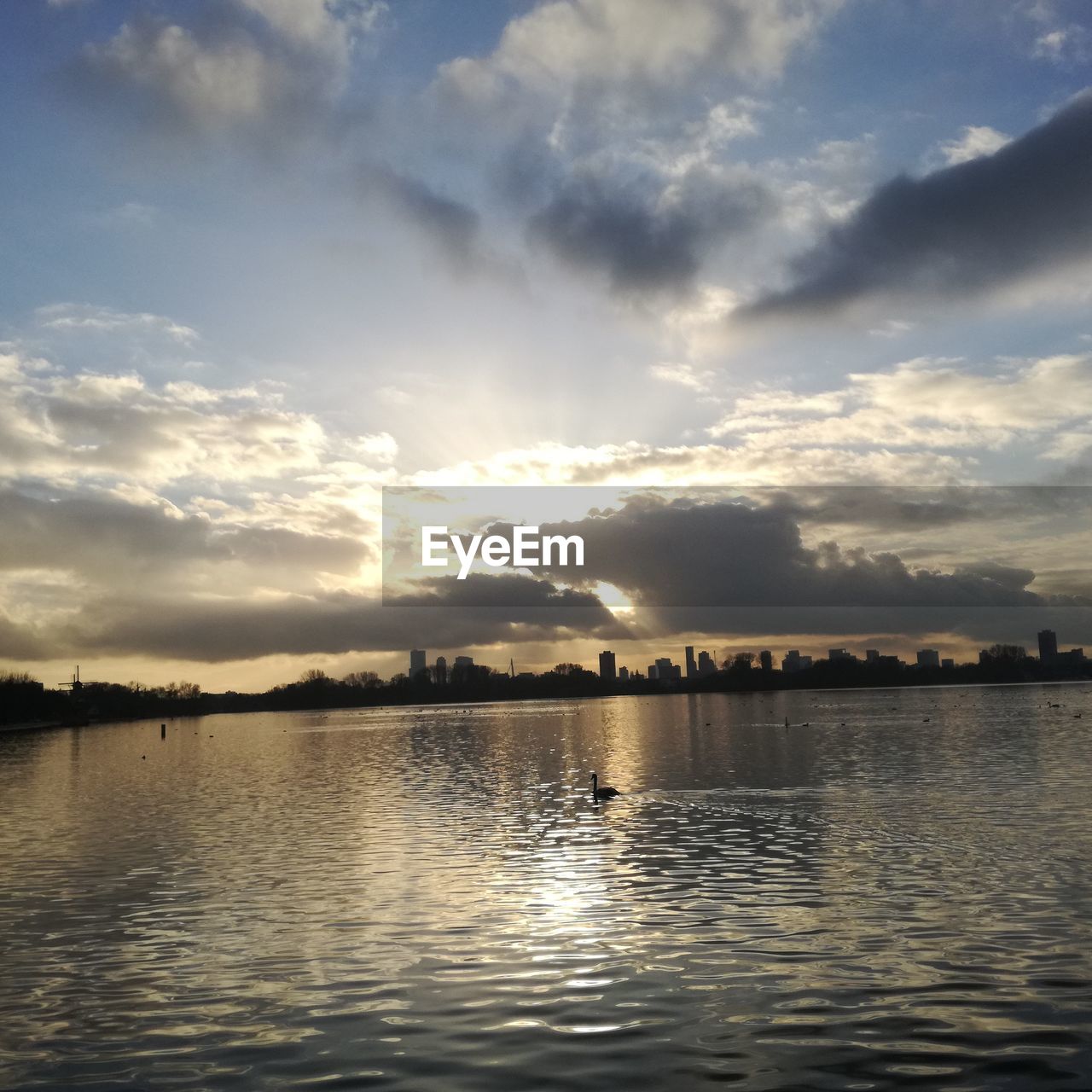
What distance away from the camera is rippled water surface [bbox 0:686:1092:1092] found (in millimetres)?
15750

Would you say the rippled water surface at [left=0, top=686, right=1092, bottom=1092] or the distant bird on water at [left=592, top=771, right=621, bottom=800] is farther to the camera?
the distant bird on water at [left=592, top=771, right=621, bottom=800]

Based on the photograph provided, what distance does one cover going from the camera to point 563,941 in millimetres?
23188

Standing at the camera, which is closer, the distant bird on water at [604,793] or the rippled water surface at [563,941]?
the rippled water surface at [563,941]

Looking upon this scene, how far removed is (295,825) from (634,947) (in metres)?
27.3

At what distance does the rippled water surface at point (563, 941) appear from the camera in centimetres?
1575

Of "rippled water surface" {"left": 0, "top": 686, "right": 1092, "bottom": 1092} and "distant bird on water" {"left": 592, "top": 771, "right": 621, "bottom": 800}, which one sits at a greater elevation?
"rippled water surface" {"left": 0, "top": 686, "right": 1092, "bottom": 1092}

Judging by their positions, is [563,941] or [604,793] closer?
[563,941]

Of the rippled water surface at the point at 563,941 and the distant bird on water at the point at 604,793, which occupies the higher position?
the rippled water surface at the point at 563,941

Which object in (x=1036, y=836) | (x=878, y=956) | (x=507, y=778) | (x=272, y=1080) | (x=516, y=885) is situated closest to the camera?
(x=272, y=1080)

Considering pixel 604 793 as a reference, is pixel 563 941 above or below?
above

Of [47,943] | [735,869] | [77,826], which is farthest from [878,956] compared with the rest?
[77,826]

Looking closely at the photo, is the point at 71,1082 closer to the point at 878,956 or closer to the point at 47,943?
the point at 47,943

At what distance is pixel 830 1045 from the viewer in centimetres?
1588

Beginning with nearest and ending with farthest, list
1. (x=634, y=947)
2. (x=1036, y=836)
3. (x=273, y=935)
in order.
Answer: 1. (x=634, y=947)
2. (x=273, y=935)
3. (x=1036, y=836)
